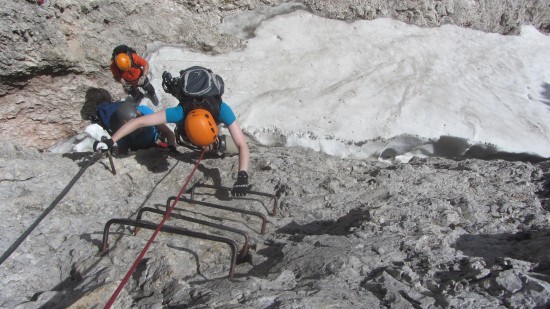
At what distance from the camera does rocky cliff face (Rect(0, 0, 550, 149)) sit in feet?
18.5

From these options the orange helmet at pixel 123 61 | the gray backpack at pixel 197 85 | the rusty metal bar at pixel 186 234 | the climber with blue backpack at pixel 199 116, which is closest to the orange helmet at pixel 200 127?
the climber with blue backpack at pixel 199 116

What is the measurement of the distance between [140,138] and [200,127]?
157cm

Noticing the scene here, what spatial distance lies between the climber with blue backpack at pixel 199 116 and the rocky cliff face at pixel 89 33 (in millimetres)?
1852

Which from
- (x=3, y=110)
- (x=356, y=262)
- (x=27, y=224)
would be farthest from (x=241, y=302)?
(x=3, y=110)

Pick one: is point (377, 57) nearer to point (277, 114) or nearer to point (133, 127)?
point (277, 114)

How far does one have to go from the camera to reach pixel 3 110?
5723 millimetres

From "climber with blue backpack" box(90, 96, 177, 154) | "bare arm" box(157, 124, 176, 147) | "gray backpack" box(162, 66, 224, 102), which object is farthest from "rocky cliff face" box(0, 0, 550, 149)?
"gray backpack" box(162, 66, 224, 102)

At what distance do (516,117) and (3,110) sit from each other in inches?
264

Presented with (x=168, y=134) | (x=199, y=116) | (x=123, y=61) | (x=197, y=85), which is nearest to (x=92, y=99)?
(x=123, y=61)

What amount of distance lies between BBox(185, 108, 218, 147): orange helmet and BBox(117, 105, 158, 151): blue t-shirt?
1349mm

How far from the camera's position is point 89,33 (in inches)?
244

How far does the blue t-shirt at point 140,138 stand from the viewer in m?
5.48

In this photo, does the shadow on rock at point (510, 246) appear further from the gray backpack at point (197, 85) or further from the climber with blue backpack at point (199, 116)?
the gray backpack at point (197, 85)

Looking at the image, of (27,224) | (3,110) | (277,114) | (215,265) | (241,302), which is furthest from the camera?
(277,114)
